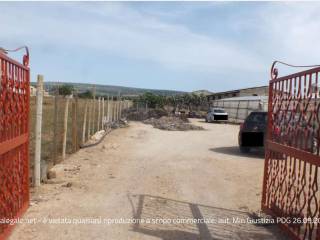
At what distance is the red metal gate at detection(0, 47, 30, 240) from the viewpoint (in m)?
4.92

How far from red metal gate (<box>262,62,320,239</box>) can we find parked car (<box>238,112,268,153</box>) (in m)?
7.64

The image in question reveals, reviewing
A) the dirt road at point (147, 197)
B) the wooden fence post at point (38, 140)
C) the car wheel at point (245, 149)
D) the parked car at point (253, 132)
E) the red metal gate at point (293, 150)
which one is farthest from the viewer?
Result: the car wheel at point (245, 149)

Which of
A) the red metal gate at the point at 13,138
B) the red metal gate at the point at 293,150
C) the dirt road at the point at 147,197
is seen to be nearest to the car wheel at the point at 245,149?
the dirt road at the point at 147,197

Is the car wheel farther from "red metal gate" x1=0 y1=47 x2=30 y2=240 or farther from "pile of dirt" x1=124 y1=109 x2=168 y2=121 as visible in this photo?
"pile of dirt" x1=124 y1=109 x2=168 y2=121

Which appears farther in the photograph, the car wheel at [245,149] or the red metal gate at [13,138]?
the car wheel at [245,149]

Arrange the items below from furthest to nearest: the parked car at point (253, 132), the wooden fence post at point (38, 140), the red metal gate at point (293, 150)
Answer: the parked car at point (253, 132) → the wooden fence post at point (38, 140) → the red metal gate at point (293, 150)

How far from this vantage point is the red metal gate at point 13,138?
16.1 ft

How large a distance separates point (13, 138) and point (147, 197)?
9.44 feet

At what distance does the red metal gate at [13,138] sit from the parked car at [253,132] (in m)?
9.38

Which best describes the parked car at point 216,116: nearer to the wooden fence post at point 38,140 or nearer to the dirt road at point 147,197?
the dirt road at point 147,197

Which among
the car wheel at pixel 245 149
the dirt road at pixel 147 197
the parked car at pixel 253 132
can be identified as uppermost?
the parked car at pixel 253 132

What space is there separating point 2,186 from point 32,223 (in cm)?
100

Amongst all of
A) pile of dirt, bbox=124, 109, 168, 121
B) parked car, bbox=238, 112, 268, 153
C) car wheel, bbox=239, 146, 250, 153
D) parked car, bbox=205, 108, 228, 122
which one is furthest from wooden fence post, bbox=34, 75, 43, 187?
parked car, bbox=205, 108, 228, 122

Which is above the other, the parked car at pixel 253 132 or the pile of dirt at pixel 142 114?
the parked car at pixel 253 132
